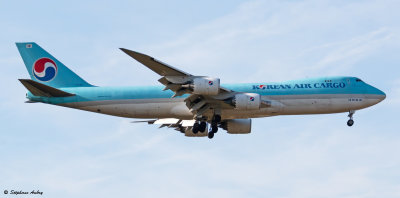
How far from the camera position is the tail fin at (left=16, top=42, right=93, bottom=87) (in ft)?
174

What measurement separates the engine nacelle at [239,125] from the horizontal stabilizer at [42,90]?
42.7 feet

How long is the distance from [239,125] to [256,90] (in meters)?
5.91

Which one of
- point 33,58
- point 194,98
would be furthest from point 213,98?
point 33,58

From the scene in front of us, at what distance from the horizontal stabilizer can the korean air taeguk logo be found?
3064 millimetres

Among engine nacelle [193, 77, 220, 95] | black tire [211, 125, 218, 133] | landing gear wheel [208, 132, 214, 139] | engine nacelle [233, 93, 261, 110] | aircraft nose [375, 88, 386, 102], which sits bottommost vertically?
landing gear wheel [208, 132, 214, 139]

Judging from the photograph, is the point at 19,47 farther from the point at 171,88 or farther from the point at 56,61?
the point at 171,88

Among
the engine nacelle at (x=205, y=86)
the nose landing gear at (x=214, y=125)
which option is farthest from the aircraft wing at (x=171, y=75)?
the nose landing gear at (x=214, y=125)

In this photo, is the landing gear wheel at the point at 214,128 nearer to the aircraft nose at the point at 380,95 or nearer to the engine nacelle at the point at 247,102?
the engine nacelle at the point at 247,102

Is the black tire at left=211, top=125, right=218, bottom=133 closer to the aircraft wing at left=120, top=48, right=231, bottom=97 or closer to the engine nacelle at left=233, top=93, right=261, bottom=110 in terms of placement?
the engine nacelle at left=233, top=93, right=261, bottom=110

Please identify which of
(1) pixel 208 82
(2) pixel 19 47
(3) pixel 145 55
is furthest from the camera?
(2) pixel 19 47

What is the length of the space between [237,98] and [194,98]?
10.2ft

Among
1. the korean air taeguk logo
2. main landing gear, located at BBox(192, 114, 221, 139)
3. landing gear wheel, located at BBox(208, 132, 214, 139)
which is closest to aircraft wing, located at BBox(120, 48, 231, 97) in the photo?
main landing gear, located at BBox(192, 114, 221, 139)

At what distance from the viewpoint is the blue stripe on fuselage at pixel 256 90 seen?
50531mm

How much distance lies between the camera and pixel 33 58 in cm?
5372
